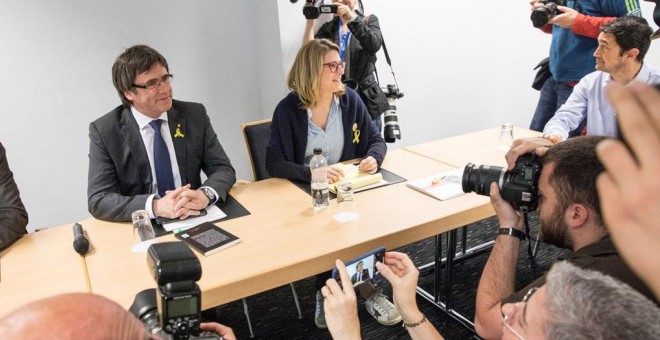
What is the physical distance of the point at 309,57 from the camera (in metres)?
2.47

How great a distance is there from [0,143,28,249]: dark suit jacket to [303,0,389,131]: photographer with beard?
73.0 inches

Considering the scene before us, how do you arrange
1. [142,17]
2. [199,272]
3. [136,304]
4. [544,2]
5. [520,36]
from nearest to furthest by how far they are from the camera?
[199,272], [136,304], [544,2], [142,17], [520,36]

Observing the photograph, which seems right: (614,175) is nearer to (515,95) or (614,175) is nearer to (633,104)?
(633,104)

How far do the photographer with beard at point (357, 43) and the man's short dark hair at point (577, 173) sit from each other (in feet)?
5.67

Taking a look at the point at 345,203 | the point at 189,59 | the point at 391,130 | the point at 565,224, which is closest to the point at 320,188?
the point at 345,203

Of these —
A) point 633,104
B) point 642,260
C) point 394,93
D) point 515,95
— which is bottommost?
point 515,95

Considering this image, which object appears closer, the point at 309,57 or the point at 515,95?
the point at 309,57

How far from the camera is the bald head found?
0.62 meters

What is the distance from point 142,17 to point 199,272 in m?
2.74

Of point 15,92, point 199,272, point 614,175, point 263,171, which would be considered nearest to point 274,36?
point 263,171

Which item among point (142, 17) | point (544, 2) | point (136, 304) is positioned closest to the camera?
point (136, 304)

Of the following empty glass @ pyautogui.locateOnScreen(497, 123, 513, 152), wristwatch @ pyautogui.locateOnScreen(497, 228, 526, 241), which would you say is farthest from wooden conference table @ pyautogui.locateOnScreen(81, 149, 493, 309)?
empty glass @ pyautogui.locateOnScreen(497, 123, 513, 152)

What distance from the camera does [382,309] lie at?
2381mm

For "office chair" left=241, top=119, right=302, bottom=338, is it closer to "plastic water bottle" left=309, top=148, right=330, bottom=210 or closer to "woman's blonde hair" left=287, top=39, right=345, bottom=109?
"woman's blonde hair" left=287, top=39, right=345, bottom=109
